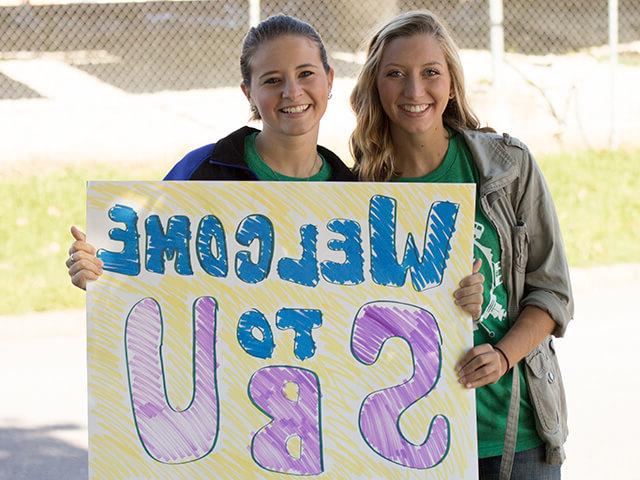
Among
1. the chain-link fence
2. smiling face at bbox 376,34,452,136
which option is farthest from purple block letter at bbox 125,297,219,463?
the chain-link fence

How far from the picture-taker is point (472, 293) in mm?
2350

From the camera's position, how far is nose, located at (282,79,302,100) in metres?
2.47

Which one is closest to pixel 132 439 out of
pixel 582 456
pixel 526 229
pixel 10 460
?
pixel 526 229

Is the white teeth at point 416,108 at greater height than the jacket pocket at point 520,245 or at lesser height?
Answer: greater

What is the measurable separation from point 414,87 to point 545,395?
796 millimetres

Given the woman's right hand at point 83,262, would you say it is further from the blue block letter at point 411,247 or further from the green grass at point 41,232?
the green grass at point 41,232

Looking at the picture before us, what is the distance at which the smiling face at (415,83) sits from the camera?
2500 mm

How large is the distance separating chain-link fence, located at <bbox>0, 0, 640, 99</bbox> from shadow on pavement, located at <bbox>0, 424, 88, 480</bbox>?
6.38 meters

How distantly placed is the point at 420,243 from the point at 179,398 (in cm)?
66

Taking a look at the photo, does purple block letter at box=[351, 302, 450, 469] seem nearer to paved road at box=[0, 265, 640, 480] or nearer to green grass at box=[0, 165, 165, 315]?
paved road at box=[0, 265, 640, 480]

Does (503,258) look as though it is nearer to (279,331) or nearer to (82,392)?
(279,331)

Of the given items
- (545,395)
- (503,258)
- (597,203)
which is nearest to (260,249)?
(503,258)

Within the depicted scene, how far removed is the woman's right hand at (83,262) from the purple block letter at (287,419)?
1.44ft

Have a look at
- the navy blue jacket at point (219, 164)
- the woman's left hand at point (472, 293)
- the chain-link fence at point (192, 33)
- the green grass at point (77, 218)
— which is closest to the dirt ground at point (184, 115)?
the chain-link fence at point (192, 33)
